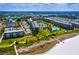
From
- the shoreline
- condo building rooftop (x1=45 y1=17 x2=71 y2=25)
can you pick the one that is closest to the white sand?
the shoreline

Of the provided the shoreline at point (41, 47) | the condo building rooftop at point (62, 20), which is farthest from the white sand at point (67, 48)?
the condo building rooftop at point (62, 20)

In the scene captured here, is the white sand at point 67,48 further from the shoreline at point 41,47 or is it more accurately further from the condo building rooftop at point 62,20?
the condo building rooftop at point 62,20

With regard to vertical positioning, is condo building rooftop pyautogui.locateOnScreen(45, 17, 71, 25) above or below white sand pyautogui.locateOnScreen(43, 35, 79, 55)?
above

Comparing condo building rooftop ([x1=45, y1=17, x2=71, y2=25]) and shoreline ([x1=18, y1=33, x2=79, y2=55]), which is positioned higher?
condo building rooftop ([x1=45, y1=17, x2=71, y2=25])

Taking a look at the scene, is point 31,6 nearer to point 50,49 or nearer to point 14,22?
point 14,22

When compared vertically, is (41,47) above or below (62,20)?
below

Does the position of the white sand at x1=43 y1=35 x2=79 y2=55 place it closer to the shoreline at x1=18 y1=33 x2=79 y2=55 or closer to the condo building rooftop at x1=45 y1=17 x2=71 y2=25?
→ the shoreline at x1=18 y1=33 x2=79 y2=55
